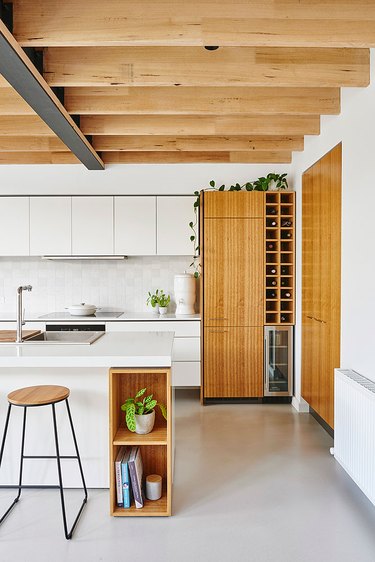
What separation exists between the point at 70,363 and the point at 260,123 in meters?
2.56

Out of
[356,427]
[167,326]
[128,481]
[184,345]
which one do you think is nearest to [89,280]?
[167,326]

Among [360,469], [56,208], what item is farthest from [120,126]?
[360,469]

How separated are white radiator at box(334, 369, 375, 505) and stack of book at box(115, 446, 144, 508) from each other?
129cm

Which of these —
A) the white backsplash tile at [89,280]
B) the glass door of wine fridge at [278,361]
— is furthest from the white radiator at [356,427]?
the white backsplash tile at [89,280]

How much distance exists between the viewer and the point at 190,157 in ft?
15.7

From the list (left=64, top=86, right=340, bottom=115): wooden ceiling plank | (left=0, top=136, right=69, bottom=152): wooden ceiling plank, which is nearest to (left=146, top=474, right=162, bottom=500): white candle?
(left=64, top=86, right=340, bottom=115): wooden ceiling plank

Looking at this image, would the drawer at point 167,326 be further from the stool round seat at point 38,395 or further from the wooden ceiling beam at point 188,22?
the wooden ceiling beam at point 188,22

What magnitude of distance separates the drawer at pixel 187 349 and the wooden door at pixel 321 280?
1105 mm

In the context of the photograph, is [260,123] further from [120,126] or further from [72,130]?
[72,130]

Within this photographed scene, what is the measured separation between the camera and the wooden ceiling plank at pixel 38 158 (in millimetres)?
4753

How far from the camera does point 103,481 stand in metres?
2.70

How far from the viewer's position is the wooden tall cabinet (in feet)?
14.5

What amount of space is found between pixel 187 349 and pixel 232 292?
78 centimetres

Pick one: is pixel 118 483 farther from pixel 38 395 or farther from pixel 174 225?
pixel 174 225
